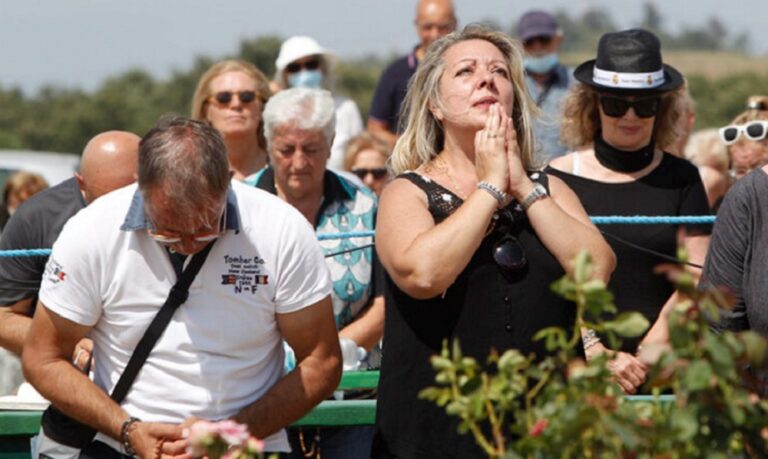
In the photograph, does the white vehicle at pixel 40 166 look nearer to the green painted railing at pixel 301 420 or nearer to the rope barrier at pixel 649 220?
the green painted railing at pixel 301 420

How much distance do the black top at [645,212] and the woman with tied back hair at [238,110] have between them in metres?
2.04

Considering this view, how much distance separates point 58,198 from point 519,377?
10.6 ft

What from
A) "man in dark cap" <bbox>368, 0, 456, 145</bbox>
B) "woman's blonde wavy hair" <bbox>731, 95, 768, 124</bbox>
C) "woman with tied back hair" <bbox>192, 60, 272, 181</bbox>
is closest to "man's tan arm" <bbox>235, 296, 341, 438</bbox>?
"woman with tied back hair" <bbox>192, 60, 272, 181</bbox>

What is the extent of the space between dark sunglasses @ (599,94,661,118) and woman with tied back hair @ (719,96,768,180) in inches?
48.9

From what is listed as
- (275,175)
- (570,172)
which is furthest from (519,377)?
(275,175)

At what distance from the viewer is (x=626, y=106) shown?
19.2ft

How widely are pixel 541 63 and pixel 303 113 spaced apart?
2.82 meters

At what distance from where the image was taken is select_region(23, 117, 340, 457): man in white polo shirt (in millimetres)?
4219

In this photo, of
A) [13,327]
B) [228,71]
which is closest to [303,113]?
[228,71]

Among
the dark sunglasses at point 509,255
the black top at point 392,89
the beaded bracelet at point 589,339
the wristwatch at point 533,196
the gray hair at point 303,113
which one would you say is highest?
the wristwatch at point 533,196

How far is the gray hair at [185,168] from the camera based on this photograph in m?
4.01

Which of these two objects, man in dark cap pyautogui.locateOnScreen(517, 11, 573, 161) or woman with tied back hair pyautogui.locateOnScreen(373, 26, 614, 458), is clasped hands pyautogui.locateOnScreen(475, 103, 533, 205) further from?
man in dark cap pyautogui.locateOnScreen(517, 11, 573, 161)

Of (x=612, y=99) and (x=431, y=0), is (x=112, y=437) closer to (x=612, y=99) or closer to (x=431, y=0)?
(x=612, y=99)

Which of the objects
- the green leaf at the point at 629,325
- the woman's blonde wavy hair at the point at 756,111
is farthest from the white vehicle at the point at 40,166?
the green leaf at the point at 629,325
